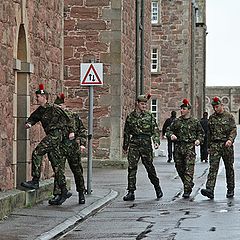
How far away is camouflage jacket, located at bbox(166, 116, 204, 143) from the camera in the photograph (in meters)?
19.5

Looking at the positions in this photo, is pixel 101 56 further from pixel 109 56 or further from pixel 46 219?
pixel 46 219

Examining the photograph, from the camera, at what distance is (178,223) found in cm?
1477

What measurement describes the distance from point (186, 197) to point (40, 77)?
3664 mm

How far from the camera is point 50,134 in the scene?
55.7 ft

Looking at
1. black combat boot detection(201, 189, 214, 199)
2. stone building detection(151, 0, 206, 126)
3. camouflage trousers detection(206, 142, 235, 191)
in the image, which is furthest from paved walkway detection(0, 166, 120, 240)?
stone building detection(151, 0, 206, 126)

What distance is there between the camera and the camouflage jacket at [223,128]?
1927 cm

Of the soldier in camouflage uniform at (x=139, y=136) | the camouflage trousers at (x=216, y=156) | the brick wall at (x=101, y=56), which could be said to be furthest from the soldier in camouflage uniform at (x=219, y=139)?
the brick wall at (x=101, y=56)

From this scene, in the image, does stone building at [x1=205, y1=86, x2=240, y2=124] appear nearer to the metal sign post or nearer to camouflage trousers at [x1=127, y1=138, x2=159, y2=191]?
the metal sign post

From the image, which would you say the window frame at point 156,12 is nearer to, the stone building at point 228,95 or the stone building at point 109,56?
the stone building at point 109,56

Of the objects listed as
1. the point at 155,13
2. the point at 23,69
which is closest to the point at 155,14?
the point at 155,13

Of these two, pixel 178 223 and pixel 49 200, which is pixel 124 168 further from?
pixel 178 223

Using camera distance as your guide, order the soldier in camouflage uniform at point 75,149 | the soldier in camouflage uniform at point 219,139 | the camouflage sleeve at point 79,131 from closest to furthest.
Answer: the soldier in camouflage uniform at point 75,149, the camouflage sleeve at point 79,131, the soldier in camouflage uniform at point 219,139

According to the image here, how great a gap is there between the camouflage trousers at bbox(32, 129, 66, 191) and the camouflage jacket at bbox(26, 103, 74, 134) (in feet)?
0.35

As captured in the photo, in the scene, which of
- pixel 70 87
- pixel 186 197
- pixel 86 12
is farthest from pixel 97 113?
pixel 186 197
